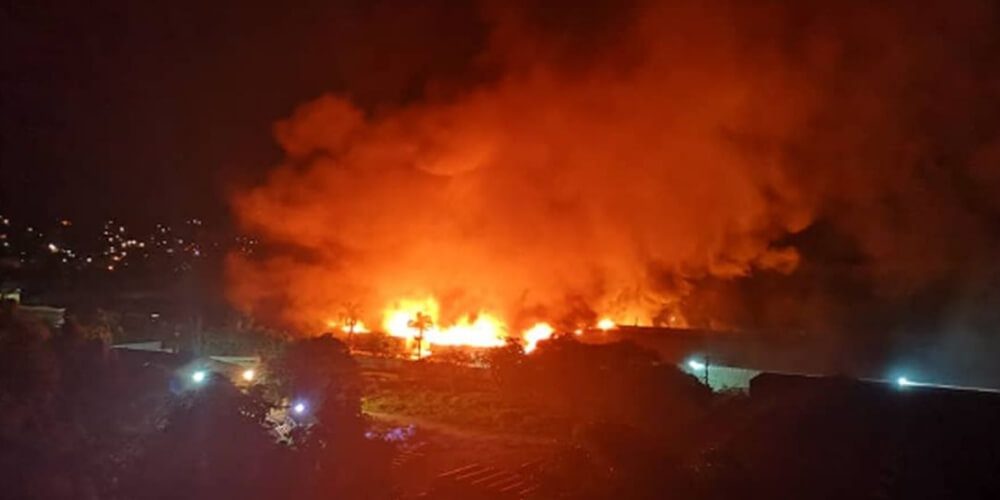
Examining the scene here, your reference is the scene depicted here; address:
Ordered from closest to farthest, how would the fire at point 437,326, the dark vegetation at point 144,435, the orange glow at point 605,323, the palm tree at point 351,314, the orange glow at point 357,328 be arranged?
1. the dark vegetation at point 144,435
2. the orange glow at point 605,323
3. the fire at point 437,326
4. the orange glow at point 357,328
5. the palm tree at point 351,314

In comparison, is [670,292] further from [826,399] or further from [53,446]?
[53,446]

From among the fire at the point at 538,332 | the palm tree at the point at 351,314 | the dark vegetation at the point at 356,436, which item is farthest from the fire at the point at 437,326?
the dark vegetation at the point at 356,436

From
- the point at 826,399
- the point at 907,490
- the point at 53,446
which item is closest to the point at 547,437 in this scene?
the point at 826,399

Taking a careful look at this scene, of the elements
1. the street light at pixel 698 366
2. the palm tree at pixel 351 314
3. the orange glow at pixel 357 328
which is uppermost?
the palm tree at pixel 351 314

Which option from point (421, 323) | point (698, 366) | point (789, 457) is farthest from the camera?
point (421, 323)

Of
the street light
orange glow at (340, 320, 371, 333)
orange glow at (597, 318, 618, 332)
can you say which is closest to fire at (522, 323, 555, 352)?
orange glow at (597, 318, 618, 332)

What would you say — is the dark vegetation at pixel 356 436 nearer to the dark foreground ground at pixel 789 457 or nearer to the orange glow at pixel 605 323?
the dark foreground ground at pixel 789 457

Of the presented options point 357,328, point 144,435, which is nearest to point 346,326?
point 357,328

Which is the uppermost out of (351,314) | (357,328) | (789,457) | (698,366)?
(351,314)

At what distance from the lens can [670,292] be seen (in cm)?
3747

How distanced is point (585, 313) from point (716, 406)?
15.5 metres

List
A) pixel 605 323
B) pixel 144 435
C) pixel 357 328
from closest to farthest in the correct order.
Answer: pixel 144 435, pixel 605 323, pixel 357 328

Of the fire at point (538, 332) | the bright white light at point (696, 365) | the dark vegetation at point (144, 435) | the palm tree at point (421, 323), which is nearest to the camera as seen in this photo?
the dark vegetation at point (144, 435)

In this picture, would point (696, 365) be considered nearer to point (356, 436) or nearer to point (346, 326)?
point (356, 436)
